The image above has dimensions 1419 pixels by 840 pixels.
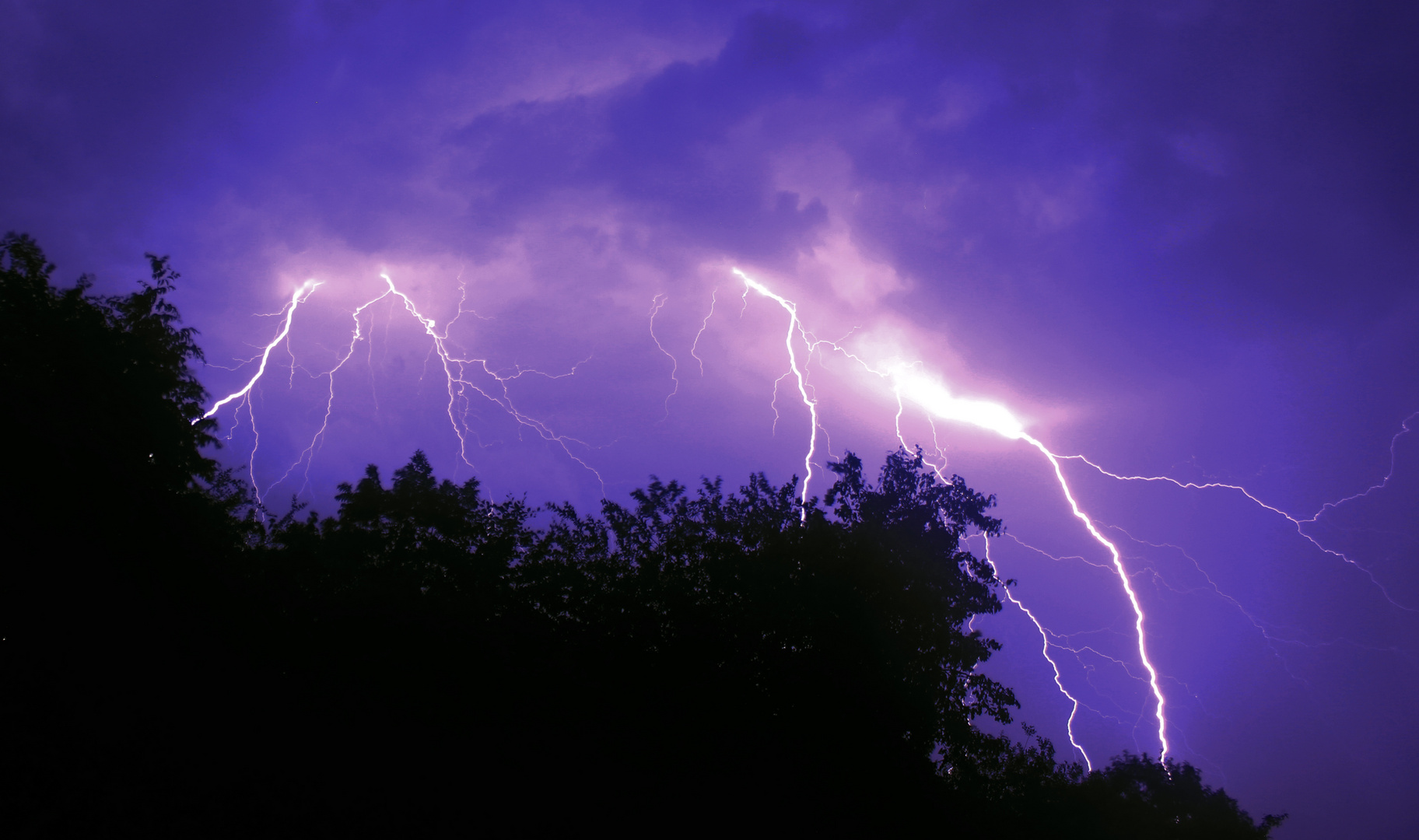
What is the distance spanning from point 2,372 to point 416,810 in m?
8.97

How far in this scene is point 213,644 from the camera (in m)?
7.90

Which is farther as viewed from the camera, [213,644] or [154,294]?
[154,294]

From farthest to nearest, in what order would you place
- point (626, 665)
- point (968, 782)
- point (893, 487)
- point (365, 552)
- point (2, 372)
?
1. point (893, 487)
2. point (365, 552)
3. point (968, 782)
4. point (626, 665)
5. point (2, 372)

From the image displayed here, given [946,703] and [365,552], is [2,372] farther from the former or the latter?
[946,703]

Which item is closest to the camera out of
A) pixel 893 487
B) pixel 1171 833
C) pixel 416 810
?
pixel 416 810

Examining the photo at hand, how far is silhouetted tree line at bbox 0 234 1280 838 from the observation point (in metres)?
6.78

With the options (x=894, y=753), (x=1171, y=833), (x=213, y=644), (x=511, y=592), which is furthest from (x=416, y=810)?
(x=1171, y=833)

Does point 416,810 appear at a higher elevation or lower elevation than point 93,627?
lower

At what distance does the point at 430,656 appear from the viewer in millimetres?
8445

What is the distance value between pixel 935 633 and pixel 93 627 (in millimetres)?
14172

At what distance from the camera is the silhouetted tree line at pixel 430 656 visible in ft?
22.2

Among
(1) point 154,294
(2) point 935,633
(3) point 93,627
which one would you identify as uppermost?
(1) point 154,294

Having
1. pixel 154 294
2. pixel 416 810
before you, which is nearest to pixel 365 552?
pixel 416 810

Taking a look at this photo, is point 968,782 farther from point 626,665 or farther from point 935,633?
point 626,665
